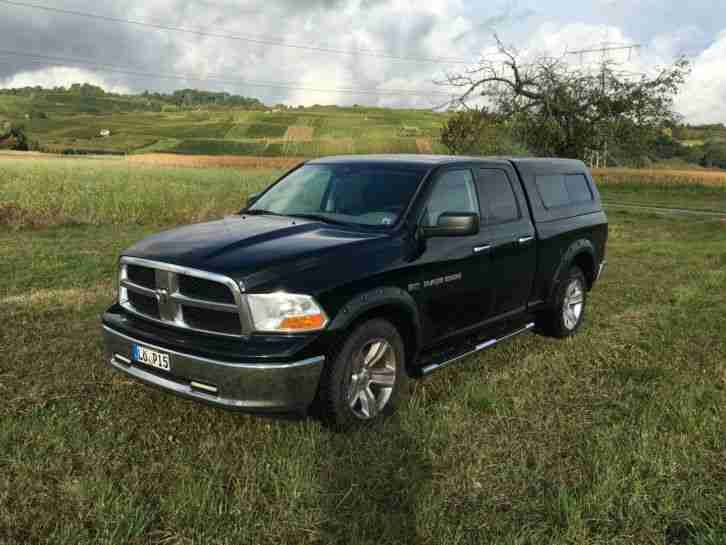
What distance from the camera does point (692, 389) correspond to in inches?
179

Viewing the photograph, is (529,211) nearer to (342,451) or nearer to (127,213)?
(342,451)

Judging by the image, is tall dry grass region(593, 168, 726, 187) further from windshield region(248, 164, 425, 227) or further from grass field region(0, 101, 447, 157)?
windshield region(248, 164, 425, 227)

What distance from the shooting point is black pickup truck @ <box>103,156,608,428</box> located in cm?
339

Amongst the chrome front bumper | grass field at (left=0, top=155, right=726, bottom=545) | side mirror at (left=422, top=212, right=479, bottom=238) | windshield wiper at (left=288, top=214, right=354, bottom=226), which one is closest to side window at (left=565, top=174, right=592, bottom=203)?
grass field at (left=0, top=155, right=726, bottom=545)

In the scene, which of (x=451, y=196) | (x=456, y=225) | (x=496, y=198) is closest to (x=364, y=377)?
(x=456, y=225)

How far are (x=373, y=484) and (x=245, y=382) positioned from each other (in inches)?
35.9

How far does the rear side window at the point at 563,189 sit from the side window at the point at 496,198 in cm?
57

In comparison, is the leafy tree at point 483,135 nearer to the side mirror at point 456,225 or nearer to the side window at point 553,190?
the side window at point 553,190

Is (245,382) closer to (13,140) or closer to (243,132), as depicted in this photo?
(13,140)

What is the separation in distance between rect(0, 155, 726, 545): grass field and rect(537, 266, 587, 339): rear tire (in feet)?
0.72

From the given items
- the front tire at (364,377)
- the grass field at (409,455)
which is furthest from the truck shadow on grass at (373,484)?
the front tire at (364,377)

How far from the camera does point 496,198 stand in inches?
200

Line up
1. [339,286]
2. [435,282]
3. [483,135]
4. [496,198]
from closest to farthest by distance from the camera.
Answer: [339,286] → [435,282] → [496,198] → [483,135]

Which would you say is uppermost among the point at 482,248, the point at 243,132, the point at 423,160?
the point at 423,160
